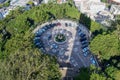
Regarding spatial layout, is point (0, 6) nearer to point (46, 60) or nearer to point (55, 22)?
point (55, 22)

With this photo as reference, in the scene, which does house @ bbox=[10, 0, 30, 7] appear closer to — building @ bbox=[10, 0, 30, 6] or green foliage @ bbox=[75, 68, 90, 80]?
building @ bbox=[10, 0, 30, 6]

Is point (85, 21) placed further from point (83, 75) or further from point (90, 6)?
point (83, 75)

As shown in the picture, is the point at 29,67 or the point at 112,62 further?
the point at 112,62

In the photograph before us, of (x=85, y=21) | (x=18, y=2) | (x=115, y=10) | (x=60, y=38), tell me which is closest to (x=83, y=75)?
(x=60, y=38)

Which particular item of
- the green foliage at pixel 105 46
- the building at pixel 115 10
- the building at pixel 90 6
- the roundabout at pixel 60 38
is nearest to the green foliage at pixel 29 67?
the green foliage at pixel 105 46

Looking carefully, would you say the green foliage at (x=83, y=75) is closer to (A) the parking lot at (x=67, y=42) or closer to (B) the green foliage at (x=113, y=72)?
(B) the green foliage at (x=113, y=72)

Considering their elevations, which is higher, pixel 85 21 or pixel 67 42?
pixel 85 21

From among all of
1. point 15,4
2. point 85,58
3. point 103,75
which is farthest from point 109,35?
point 15,4

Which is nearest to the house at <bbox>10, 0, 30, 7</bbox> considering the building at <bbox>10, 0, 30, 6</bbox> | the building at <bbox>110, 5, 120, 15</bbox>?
the building at <bbox>10, 0, 30, 6</bbox>

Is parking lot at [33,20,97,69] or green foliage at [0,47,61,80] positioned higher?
green foliage at [0,47,61,80]
